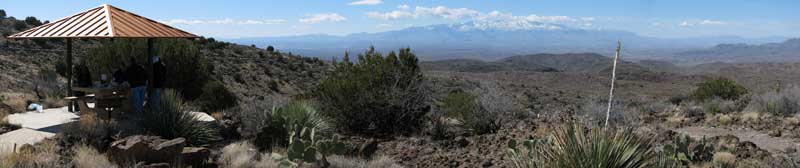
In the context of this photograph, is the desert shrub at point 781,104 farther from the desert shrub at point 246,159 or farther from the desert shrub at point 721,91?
the desert shrub at point 246,159

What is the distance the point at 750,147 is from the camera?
445 inches

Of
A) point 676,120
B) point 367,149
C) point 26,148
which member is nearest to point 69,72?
point 26,148

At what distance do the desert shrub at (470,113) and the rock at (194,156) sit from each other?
7539mm

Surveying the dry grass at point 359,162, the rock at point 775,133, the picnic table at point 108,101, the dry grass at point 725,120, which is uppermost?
the picnic table at point 108,101

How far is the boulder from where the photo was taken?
26.7 ft

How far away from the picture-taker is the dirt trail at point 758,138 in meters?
12.8

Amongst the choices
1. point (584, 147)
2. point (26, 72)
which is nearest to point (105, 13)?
point (584, 147)

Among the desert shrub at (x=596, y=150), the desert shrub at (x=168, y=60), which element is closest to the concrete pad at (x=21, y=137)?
the desert shrub at (x=596, y=150)

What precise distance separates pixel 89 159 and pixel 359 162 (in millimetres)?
3597

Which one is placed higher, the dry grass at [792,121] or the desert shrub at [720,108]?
the dry grass at [792,121]

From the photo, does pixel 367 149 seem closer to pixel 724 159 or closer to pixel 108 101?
pixel 108 101

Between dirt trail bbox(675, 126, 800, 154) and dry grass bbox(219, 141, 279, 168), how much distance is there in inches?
366

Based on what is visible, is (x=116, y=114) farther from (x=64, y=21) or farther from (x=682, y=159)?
(x=682, y=159)

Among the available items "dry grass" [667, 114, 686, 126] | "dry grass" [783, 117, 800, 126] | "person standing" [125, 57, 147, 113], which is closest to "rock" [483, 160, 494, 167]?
"person standing" [125, 57, 147, 113]
